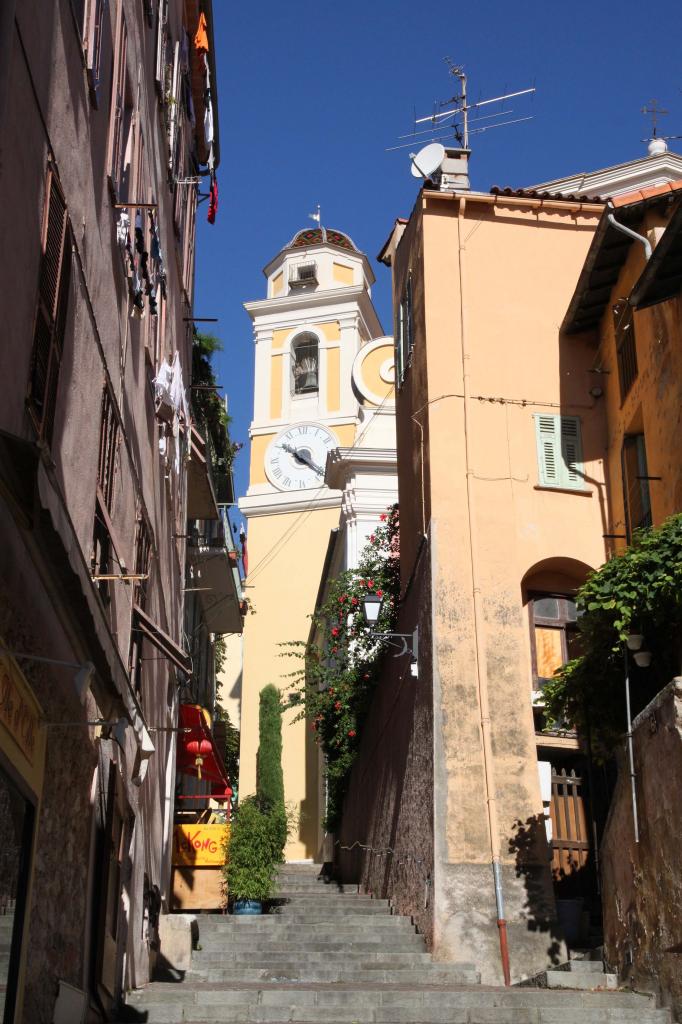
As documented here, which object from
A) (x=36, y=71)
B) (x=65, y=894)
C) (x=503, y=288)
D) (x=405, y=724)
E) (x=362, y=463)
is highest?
(x=362, y=463)

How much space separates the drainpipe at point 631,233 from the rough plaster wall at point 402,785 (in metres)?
4.75

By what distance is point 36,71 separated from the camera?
289 inches

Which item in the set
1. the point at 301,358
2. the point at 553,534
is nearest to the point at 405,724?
the point at 553,534

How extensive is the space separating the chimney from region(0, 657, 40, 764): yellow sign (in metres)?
13.5

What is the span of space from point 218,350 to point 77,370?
533 inches

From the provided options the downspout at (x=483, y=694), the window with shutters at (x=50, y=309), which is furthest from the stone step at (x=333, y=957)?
the window with shutters at (x=50, y=309)

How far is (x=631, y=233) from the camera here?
49.3 ft

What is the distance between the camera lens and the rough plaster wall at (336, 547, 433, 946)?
15.5 meters

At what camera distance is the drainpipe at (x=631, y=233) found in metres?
15.0

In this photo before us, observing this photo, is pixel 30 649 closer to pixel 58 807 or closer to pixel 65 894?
pixel 58 807

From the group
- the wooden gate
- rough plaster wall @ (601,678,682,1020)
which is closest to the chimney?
the wooden gate

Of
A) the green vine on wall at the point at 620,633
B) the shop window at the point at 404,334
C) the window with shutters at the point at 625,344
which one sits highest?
the shop window at the point at 404,334

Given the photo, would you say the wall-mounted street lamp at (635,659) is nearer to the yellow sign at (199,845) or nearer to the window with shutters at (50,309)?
the window with shutters at (50,309)

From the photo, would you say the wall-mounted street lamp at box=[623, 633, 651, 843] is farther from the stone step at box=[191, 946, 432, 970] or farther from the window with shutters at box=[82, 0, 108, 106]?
the window with shutters at box=[82, 0, 108, 106]
